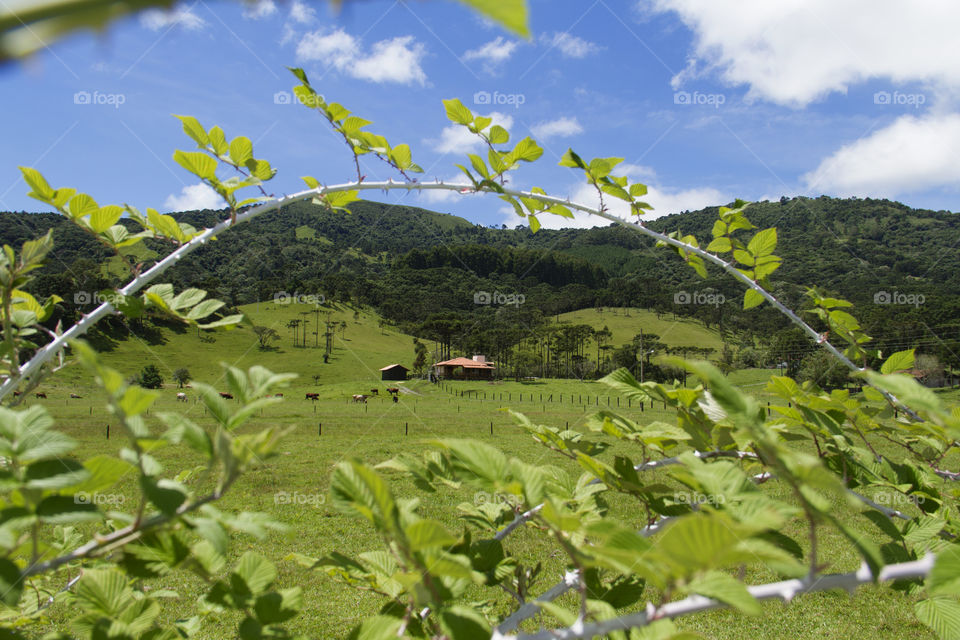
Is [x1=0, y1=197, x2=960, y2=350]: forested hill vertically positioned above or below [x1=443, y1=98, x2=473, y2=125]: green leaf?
above

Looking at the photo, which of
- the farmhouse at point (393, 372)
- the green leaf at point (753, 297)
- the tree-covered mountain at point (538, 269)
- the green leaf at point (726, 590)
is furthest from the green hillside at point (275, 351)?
the green leaf at point (726, 590)

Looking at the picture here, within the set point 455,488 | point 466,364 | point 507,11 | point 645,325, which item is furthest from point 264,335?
point 507,11

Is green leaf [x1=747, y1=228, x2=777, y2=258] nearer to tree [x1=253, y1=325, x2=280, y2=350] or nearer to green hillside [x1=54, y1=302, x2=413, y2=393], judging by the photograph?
green hillside [x1=54, y1=302, x2=413, y2=393]

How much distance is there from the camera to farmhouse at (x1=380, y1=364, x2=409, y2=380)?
53.3m

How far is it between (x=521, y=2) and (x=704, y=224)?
87610 mm

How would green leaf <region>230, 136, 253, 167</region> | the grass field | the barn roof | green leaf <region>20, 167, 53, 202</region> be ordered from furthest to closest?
1. the barn roof
2. the grass field
3. green leaf <region>230, 136, 253, 167</region>
4. green leaf <region>20, 167, 53, 202</region>

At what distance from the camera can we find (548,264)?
105 meters

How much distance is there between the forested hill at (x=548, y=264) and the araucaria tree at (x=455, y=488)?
38719 mm

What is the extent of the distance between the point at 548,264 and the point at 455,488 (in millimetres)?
105703

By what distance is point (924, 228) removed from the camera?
77.8 meters

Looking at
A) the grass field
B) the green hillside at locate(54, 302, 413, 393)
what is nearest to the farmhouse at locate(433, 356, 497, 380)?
the green hillside at locate(54, 302, 413, 393)

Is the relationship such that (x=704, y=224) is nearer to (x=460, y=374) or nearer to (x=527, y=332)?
(x=527, y=332)

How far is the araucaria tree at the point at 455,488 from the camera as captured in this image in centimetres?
43

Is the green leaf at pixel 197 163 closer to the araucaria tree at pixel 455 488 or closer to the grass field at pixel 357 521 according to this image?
the araucaria tree at pixel 455 488
